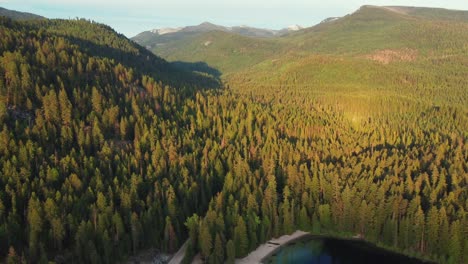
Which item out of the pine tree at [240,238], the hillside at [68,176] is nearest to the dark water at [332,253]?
the pine tree at [240,238]

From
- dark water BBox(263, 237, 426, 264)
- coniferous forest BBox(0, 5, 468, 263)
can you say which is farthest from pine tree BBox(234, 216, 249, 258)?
dark water BBox(263, 237, 426, 264)

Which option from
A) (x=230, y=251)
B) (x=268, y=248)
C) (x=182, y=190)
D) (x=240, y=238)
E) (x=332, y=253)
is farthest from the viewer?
(x=182, y=190)

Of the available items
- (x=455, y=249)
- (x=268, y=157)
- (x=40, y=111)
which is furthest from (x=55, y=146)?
(x=455, y=249)

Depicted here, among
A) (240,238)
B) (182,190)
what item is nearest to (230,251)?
(240,238)

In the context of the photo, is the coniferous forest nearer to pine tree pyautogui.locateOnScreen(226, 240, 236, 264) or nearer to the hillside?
pine tree pyautogui.locateOnScreen(226, 240, 236, 264)

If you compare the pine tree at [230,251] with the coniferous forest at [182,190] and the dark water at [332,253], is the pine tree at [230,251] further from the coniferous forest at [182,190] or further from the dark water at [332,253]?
the dark water at [332,253]

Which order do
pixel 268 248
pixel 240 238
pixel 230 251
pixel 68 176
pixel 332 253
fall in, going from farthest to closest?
1. pixel 68 176
2. pixel 332 253
3. pixel 268 248
4. pixel 240 238
5. pixel 230 251

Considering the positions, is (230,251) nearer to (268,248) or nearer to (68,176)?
(268,248)
